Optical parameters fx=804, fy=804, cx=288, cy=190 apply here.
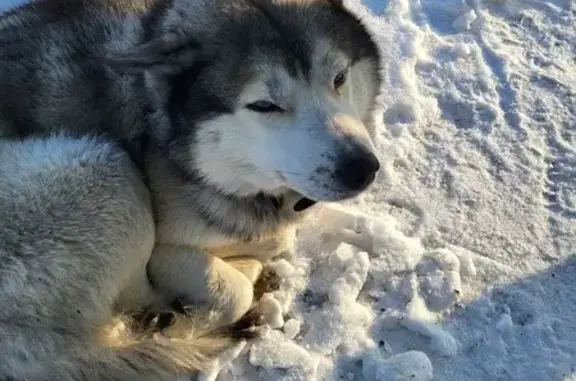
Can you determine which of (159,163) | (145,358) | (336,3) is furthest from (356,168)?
(145,358)

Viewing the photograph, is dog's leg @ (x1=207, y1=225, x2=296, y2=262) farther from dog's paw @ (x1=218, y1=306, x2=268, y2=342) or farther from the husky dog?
dog's paw @ (x1=218, y1=306, x2=268, y2=342)

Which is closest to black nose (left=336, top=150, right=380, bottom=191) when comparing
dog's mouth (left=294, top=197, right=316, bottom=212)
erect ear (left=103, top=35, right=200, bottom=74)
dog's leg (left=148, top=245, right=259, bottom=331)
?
dog's mouth (left=294, top=197, right=316, bottom=212)

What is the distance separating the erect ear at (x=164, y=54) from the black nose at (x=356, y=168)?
0.71 metres

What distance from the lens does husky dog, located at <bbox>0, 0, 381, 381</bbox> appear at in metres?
2.87

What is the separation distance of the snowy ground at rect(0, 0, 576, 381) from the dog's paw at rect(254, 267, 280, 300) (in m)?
0.05

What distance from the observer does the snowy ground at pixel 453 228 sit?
330 centimetres

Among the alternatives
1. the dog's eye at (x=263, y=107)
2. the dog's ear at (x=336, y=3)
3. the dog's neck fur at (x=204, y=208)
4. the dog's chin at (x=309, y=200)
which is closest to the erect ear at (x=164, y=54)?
the dog's eye at (x=263, y=107)

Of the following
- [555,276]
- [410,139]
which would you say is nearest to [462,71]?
[410,139]

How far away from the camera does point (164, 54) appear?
2953mm

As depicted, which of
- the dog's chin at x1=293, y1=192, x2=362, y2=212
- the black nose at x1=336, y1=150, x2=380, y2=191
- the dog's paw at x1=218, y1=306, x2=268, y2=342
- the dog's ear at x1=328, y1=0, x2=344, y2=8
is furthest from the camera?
the dog's paw at x1=218, y1=306, x2=268, y2=342

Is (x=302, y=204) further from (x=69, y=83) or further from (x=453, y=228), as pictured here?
(x=69, y=83)

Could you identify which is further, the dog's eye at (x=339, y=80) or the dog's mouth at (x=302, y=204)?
the dog's mouth at (x=302, y=204)

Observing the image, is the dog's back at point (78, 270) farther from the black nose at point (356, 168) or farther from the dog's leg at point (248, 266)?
the black nose at point (356, 168)

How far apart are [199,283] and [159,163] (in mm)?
520
